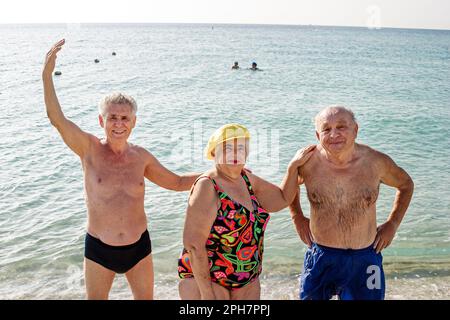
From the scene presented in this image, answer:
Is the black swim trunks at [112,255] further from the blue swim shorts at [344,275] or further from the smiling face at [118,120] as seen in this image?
the blue swim shorts at [344,275]

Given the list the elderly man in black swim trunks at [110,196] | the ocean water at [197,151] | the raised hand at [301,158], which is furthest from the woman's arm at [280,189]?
the ocean water at [197,151]

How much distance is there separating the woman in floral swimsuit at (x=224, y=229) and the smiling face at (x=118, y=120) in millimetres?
658

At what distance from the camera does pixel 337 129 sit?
3.09m

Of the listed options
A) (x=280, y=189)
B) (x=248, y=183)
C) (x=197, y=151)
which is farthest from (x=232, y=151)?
(x=197, y=151)

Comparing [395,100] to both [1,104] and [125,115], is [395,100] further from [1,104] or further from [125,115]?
[125,115]

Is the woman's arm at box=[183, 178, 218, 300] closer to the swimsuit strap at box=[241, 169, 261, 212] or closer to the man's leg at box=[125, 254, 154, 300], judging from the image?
the swimsuit strap at box=[241, 169, 261, 212]

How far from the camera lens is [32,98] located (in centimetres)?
1925

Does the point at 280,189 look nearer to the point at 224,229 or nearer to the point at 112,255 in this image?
the point at 224,229

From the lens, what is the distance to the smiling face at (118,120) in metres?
3.13

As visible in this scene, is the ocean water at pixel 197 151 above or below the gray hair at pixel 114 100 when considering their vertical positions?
below

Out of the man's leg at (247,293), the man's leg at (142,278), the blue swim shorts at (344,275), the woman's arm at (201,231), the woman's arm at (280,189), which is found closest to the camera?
the woman's arm at (201,231)

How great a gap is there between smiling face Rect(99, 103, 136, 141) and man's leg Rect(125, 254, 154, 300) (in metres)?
0.90

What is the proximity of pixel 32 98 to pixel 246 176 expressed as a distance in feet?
60.0
